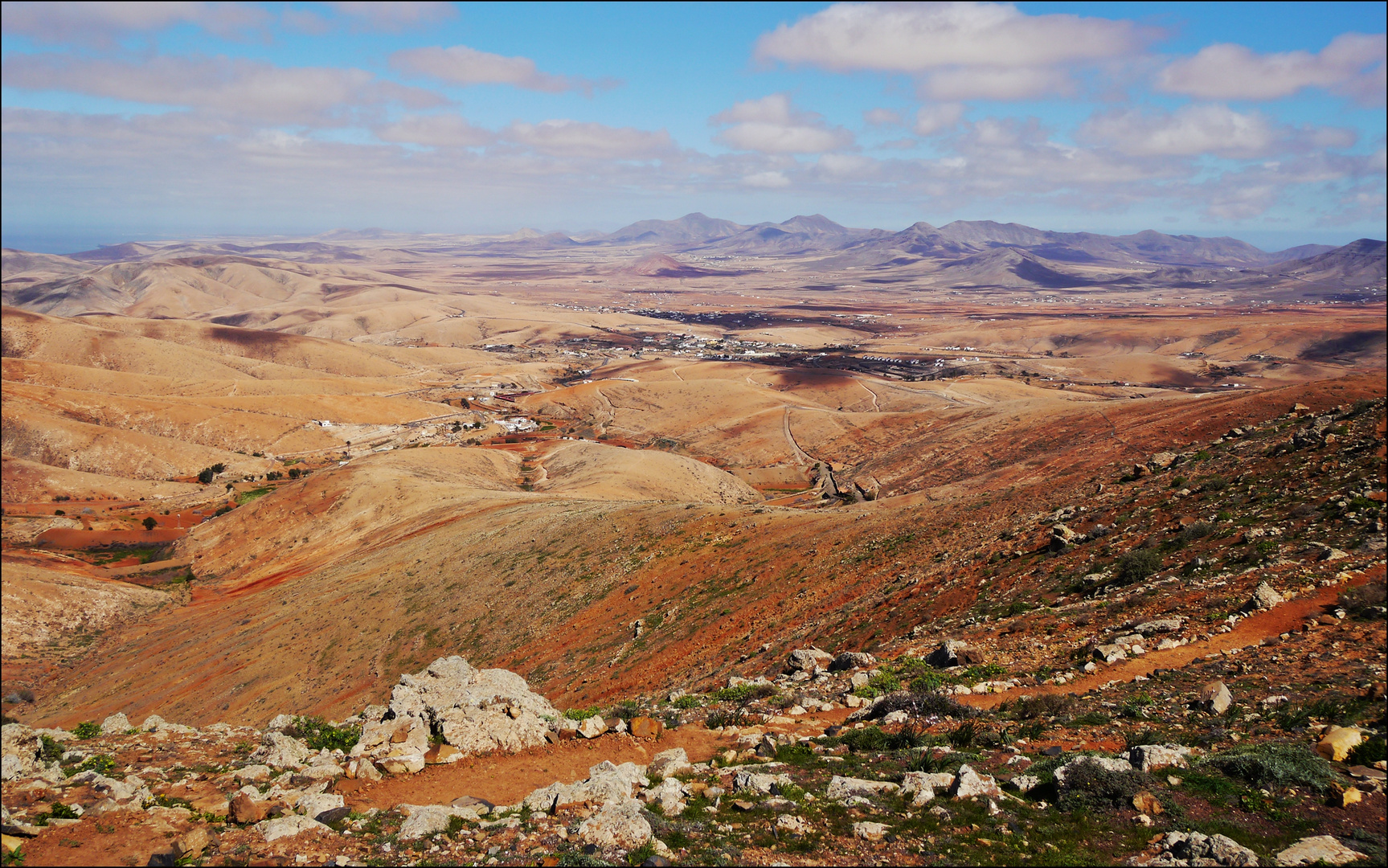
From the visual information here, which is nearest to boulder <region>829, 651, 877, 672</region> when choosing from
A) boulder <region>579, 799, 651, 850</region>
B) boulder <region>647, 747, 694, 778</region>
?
boulder <region>647, 747, 694, 778</region>

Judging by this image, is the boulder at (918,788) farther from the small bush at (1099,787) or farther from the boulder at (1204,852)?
the boulder at (1204,852)

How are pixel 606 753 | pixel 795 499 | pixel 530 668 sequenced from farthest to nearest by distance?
pixel 795 499
pixel 530 668
pixel 606 753

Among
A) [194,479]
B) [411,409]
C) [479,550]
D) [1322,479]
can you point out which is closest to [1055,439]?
[1322,479]

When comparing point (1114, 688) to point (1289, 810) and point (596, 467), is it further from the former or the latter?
point (596, 467)

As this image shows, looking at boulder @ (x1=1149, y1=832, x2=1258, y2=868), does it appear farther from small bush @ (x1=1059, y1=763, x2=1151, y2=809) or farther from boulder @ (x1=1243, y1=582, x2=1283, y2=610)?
boulder @ (x1=1243, y1=582, x2=1283, y2=610)

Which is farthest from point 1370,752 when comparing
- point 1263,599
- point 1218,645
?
point 1263,599

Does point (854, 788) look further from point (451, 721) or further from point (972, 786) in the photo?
point (451, 721)

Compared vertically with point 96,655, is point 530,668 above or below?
above

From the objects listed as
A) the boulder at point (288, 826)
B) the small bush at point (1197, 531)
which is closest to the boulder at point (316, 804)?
the boulder at point (288, 826)
